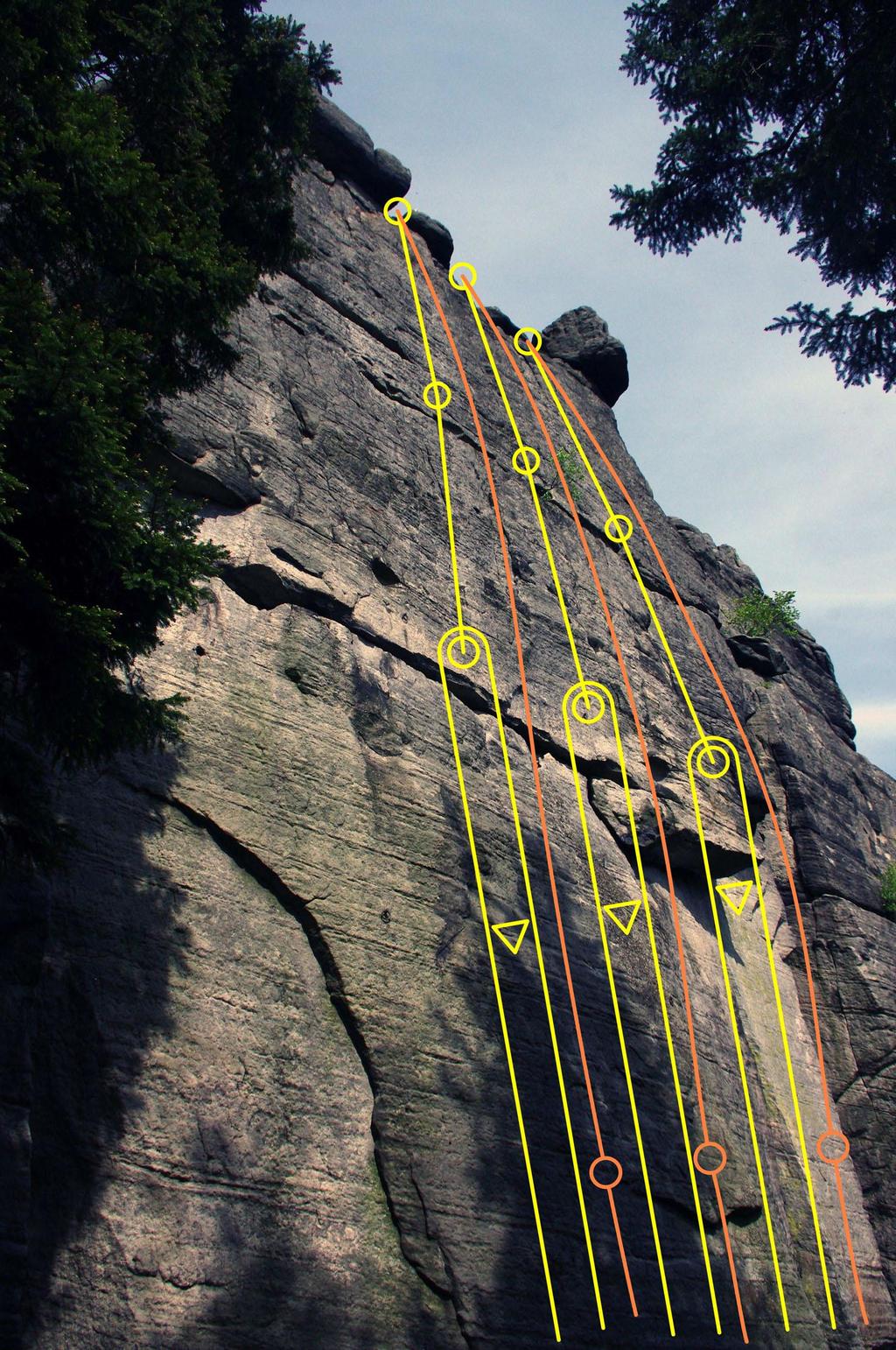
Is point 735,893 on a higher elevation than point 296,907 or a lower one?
higher

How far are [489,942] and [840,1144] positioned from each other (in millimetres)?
6112

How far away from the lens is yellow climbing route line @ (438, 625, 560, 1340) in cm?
874

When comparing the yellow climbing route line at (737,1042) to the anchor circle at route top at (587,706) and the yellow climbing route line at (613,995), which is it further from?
the yellow climbing route line at (613,995)

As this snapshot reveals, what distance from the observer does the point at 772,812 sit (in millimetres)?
16672

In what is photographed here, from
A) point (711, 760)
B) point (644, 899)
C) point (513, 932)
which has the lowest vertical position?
point (513, 932)

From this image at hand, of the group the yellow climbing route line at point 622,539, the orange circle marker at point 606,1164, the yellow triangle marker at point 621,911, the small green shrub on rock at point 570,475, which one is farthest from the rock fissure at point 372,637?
the small green shrub on rock at point 570,475

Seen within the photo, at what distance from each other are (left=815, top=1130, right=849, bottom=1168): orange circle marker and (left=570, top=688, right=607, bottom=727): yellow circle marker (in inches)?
212

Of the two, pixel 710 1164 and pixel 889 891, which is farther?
pixel 889 891

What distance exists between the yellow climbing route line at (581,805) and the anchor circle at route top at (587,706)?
9 cm

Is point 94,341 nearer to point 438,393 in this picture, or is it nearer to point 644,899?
point 644,899

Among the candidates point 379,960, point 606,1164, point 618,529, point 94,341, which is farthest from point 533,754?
point 94,341

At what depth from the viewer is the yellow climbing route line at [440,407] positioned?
12836 millimetres

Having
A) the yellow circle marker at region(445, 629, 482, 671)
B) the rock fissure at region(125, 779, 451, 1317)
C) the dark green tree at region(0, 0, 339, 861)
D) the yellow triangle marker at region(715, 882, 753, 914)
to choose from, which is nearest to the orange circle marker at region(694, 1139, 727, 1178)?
the yellow triangle marker at region(715, 882, 753, 914)

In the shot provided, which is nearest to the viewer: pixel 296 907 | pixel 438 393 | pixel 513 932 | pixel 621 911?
pixel 296 907
